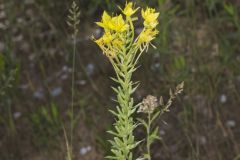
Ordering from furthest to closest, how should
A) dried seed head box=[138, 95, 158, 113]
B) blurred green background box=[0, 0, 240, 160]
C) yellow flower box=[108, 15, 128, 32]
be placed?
blurred green background box=[0, 0, 240, 160], dried seed head box=[138, 95, 158, 113], yellow flower box=[108, 15, 128, 32]

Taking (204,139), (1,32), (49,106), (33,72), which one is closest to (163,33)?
(204,139)

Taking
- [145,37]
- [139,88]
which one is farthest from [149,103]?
[139,88]

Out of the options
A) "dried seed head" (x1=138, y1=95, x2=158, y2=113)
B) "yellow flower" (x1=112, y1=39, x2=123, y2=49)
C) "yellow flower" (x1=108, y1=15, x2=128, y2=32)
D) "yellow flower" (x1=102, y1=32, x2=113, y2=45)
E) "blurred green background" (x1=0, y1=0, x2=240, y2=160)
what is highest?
"yellow flower" (x1=108, y1=15, x2=128, y2=32)

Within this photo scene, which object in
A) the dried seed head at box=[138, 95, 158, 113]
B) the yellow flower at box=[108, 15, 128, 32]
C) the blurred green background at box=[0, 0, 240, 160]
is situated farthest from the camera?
the blurred green background at box=[0, 0, 240, 160]

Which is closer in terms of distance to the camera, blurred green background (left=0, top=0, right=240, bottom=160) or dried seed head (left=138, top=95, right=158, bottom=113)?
dried seed head (left=138, top=95, right=158, bottom=113)

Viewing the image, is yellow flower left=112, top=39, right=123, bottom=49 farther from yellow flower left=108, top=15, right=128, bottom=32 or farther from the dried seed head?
the dried seed head

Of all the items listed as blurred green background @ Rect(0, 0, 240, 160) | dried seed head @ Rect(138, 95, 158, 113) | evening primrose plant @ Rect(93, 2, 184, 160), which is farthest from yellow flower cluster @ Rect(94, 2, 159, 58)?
blurred green background @ Rect(0, 0, 240, 160)

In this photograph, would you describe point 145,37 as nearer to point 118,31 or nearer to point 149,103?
point 118,31

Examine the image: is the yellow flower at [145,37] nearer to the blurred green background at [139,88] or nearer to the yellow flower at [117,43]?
the yellow flower at [117,43]

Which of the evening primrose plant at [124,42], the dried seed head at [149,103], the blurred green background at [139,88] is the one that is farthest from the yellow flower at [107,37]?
the blurred green background at [139,88]
